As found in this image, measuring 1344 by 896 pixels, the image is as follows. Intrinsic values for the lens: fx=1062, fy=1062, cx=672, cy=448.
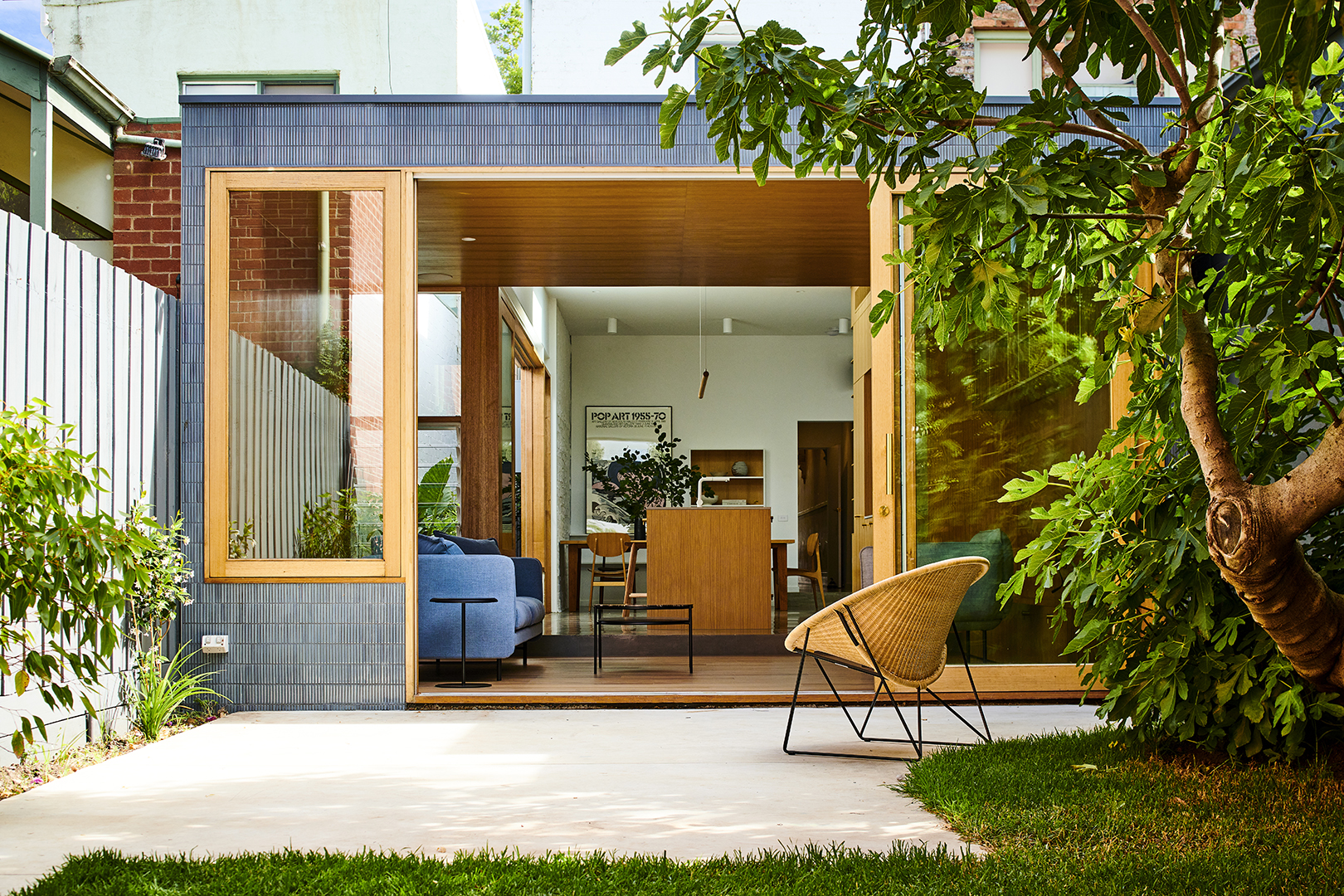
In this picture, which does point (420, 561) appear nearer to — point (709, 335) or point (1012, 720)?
point (1012, 720)

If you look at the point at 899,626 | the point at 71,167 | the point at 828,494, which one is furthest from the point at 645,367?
the point at 899,626

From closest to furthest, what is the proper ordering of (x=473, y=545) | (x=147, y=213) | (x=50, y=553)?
(x=50, y=553) < (x=473, y=545) < (x=147, y=213)

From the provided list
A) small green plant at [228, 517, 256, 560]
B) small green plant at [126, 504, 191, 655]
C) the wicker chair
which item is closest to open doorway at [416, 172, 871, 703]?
small green plant at [228, 517, 256, 560]

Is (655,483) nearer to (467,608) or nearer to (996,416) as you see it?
(467,608)

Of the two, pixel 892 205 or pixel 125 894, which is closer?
pixel 125 894

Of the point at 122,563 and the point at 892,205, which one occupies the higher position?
the point at 892,205

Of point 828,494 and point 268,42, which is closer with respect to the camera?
point 268,42

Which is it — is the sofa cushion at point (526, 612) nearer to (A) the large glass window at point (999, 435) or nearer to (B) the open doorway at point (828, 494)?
(A) the large glass window at point (999, 435)

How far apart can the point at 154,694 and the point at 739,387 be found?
10.3m

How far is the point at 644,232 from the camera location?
241 inches

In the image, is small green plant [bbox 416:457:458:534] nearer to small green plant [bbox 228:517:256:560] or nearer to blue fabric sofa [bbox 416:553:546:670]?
blue fabric sofa [bbox 416:553:546:670]

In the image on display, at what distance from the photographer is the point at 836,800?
9.69 feet

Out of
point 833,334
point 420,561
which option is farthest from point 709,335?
point 420,561

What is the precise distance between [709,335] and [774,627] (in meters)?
5.99
